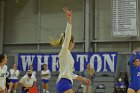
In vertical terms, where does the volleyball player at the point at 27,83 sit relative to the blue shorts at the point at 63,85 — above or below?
below

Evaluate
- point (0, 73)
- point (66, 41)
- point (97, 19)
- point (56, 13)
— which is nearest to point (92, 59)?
point (97, 19)

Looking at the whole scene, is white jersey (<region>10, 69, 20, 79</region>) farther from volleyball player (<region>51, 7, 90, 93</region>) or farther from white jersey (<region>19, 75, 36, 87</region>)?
→ volleyball player (<region>51, 7, 90, 93</region>)

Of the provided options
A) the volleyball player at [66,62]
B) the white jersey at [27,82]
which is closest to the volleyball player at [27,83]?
the white jersey at [27,82]

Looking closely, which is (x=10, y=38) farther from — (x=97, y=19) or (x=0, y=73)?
(x=0, y=73)

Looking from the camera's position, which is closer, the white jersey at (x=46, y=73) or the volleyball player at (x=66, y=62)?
the volleyball player at (x=66, y=62)

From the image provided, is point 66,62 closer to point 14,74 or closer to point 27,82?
point 27,82

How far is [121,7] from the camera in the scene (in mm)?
15664

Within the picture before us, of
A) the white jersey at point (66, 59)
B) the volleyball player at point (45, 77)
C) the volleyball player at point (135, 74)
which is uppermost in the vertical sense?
the white jersey at point (66, 59)

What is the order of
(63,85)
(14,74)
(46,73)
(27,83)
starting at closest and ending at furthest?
(63,85)
(27,83)
(14,74)
(46,73)

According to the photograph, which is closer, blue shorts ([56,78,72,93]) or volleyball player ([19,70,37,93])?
blue shorts ([56,78,72,93])

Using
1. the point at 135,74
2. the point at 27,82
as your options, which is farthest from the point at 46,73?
the point at 135,74

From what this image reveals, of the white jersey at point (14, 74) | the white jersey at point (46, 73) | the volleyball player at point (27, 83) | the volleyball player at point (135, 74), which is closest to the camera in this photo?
the volleyball player at point (135, 74)

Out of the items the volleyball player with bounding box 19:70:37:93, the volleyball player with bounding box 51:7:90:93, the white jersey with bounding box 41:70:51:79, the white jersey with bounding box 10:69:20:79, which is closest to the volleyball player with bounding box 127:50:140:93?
the volleyball player with bounding box 51:7:90:93

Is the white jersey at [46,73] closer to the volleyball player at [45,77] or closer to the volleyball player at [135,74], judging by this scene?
the volleyball player at [45,77]
